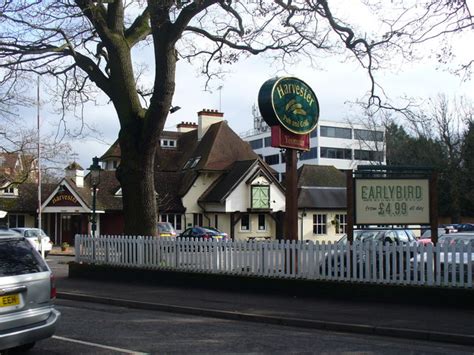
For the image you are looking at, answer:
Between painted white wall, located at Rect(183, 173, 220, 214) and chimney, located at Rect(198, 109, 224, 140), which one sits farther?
chimney, located at Rect(198, 109, 224, 140)

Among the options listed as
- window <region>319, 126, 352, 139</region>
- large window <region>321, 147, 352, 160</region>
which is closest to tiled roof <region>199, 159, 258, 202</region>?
large window <region>321, 147, 352, 160</region>

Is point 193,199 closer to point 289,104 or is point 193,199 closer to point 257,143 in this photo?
point 289,104

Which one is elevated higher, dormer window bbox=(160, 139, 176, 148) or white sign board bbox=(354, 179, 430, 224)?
dormer window bbox=(160, 139, 176, 148)

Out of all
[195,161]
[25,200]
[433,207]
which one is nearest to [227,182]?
[195,161]

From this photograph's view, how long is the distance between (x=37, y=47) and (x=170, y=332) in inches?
477

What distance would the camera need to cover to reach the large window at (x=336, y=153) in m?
97.0

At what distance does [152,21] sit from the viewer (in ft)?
57.7

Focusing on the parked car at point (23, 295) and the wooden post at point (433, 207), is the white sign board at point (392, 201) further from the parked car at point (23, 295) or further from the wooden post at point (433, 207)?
the parked car at point (23, 295)

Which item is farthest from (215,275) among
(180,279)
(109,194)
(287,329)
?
(109,194)

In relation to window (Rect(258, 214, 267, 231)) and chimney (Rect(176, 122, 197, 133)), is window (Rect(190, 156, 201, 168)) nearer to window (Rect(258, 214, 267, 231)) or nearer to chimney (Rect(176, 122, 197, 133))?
window (Rect(258, 214, 267, 231))

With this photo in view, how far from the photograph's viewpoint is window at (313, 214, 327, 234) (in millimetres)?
45312

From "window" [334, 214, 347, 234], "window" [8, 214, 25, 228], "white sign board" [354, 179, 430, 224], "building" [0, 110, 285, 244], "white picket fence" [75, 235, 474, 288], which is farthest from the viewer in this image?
"window" [334, 214, 347, 234]

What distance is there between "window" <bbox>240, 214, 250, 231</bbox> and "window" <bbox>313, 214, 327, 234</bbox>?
538 cm

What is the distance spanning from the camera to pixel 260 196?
42.9 m
